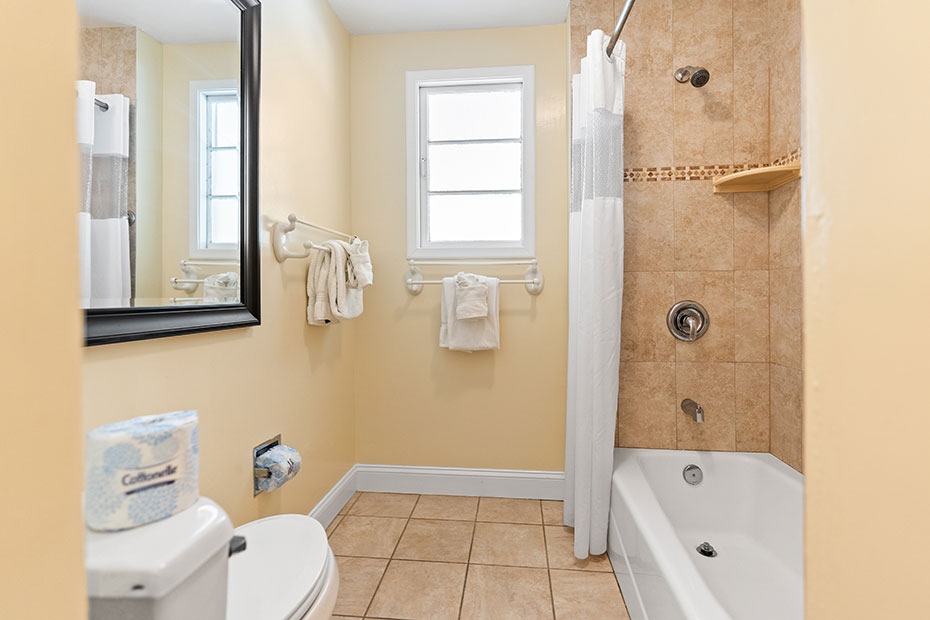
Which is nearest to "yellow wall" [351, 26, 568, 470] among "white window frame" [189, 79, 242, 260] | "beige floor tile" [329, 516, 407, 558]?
"beige floor tile" [329, 516, 407, 558]

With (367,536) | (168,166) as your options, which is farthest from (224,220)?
(367,536)

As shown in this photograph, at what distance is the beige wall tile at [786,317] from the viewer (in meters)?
1.86

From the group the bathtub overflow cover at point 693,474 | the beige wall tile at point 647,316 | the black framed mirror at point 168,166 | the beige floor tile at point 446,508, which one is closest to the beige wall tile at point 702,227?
the beige wall tile at point 647,316

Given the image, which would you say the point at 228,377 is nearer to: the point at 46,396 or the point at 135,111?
the point at 135,111

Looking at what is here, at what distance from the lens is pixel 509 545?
2062 millimetres

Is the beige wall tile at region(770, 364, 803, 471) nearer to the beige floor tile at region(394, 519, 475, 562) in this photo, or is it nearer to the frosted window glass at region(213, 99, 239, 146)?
the beige floor tile at region(394, 519, 475, 562)

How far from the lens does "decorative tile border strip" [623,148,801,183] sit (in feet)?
6.88

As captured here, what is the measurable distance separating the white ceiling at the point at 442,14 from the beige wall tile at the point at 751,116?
2.94 ft

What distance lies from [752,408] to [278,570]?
77.6 inches

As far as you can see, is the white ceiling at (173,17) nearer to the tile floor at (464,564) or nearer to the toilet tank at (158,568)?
the toilet tank at (158,568)

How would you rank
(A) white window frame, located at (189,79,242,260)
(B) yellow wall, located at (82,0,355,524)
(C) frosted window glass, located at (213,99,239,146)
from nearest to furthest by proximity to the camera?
1. (B) yellow wall, located at (82,0,355,524)
2. (A) white window frame, located at (189,79,242,260)
3. (C) frosted window glass, located at (213,99,239,146)

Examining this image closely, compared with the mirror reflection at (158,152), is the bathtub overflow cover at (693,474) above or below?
below

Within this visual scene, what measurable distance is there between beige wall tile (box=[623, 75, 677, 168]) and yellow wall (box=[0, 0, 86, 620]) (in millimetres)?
2223

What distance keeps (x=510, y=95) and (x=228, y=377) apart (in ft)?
6.51
